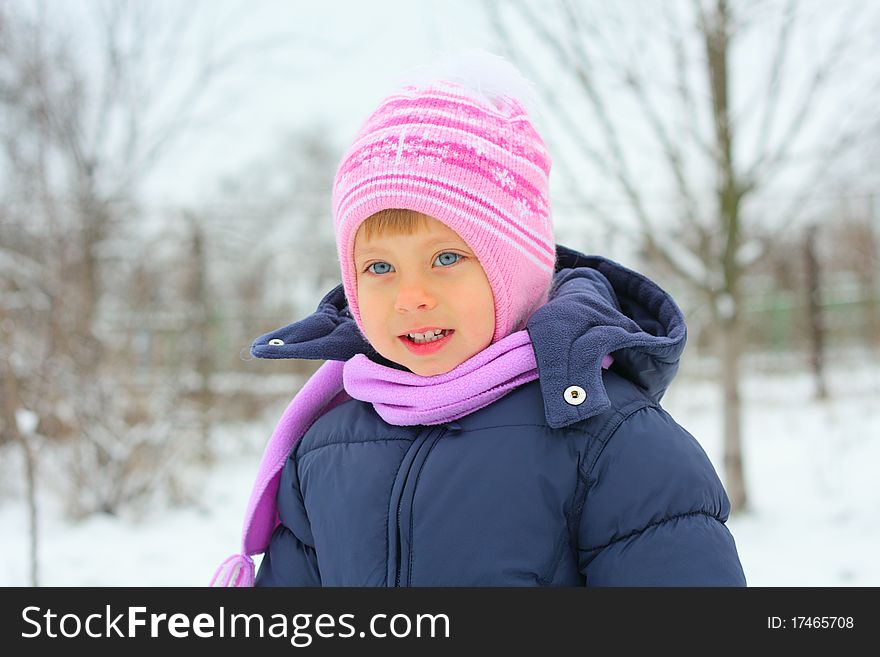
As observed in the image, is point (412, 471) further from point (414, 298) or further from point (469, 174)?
point (469, 174)

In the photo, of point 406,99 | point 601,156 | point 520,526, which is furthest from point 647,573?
point 601,156

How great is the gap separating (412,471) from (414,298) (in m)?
0.27

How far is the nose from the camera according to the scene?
1.25m

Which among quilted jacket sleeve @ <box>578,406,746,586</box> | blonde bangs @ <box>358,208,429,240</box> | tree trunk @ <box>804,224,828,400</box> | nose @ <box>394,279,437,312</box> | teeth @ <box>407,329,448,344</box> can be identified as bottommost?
quilted jacket sleeve @ <box>578,406,746,586</box>

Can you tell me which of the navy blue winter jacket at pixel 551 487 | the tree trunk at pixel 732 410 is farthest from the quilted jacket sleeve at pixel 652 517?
the tree trunk at pixel 732 410

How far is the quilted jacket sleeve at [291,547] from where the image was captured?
1438 mm

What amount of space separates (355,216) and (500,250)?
0.24 metres

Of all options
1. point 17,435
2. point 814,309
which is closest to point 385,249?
point 17,435

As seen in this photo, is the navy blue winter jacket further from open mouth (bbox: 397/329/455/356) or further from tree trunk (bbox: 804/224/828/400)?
tree trunk (bbox: 804/224/828/400)

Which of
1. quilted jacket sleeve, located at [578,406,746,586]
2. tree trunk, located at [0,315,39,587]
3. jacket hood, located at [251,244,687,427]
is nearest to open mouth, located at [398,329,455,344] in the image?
jacket hood, located at [251,244,687,427]

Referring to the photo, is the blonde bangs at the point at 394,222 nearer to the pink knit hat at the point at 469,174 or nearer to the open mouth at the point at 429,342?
the pink knit hat at the point at 469,174

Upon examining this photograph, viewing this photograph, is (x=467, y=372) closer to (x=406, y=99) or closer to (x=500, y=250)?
(x=500, y=250)

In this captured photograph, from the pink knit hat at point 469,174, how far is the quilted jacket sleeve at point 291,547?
347 millimetres

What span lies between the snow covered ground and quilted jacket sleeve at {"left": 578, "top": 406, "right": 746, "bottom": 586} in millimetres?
2569
